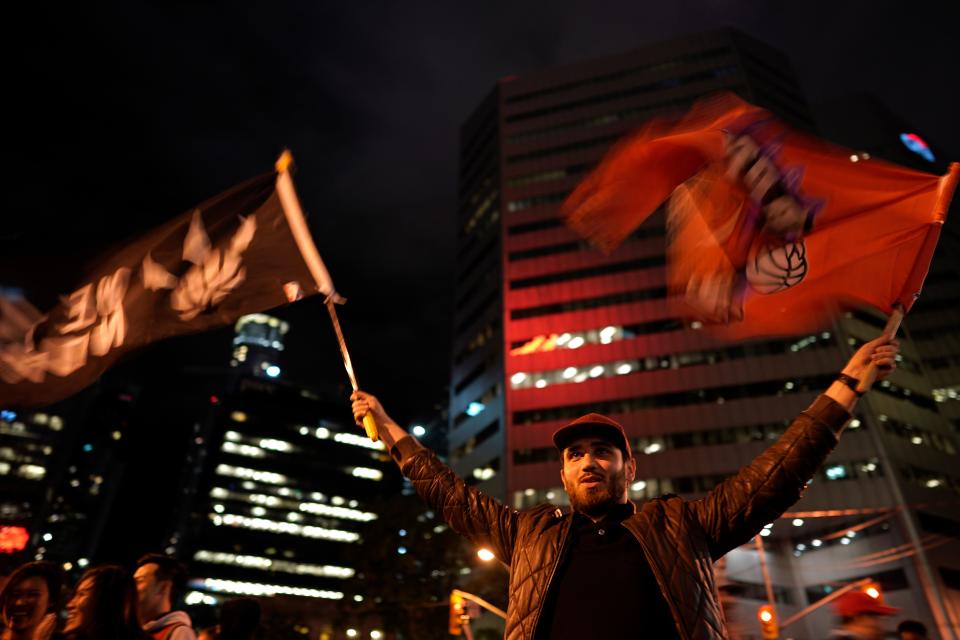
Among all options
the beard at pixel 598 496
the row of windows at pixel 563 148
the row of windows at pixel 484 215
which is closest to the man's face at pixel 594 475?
the beard at pixel 598 496

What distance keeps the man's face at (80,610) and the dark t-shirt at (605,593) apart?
2980 millimetres

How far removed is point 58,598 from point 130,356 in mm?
1893

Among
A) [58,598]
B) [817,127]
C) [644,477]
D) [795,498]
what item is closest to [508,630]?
[795,498]

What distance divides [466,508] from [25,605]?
354cm

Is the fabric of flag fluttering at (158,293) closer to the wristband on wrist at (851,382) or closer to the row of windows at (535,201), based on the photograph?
the wristband on wrist at (851,382)

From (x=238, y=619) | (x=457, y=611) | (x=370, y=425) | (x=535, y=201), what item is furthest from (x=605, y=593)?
(x=535, y=201)

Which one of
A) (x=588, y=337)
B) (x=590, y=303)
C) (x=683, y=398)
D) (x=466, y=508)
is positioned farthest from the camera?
(x=590, y=303)

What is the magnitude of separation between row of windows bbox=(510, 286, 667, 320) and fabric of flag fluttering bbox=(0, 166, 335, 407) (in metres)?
54.3

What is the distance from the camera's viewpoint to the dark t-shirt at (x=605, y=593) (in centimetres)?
225

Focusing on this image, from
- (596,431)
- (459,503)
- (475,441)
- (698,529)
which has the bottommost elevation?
(698,529)

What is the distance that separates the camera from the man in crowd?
227cm

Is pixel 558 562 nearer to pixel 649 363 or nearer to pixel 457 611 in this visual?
pixel 457 611

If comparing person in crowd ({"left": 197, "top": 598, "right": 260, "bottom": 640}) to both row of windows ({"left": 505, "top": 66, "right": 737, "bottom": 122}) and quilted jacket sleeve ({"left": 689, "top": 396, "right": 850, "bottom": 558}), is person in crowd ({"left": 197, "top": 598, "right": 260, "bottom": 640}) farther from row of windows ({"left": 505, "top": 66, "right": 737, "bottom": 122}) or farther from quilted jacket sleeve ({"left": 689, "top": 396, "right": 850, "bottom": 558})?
row of windows ({"left": 505, "top": 66, "right": 737, "bottom": 122})

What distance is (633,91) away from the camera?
235 ft
